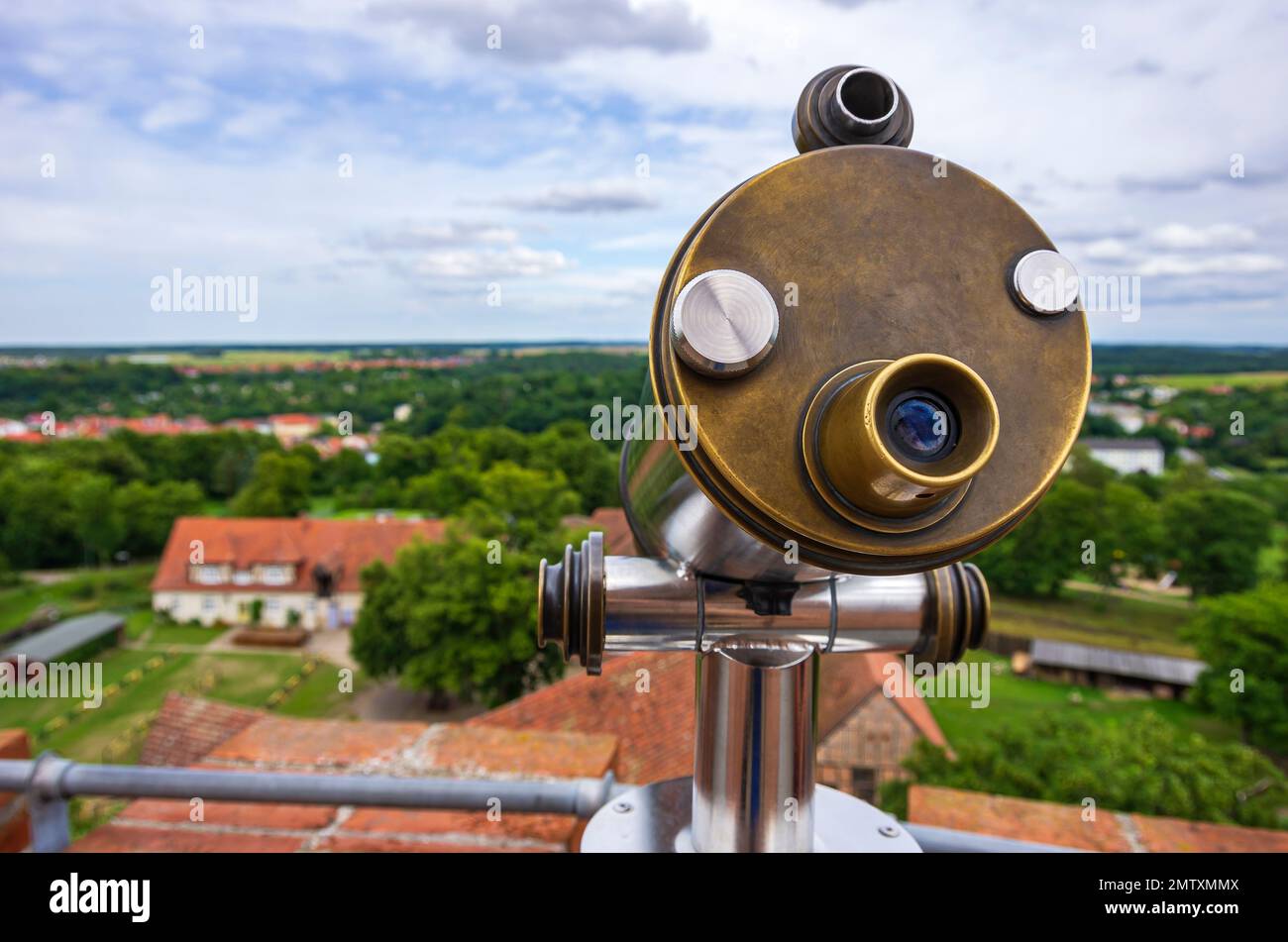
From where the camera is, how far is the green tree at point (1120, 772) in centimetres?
978

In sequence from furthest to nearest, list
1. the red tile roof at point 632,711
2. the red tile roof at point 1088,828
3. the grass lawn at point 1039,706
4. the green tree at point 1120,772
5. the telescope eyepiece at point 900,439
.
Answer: the grass lawn at point 1039,706, the red tile roof at point 632,711, the green tree at point 1120,772, the red tile roof at point 1088,828, the telescope eyepiece at point 900,439

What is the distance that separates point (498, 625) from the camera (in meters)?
21.1

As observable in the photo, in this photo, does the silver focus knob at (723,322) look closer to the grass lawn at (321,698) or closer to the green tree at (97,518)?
the grass lawn at (321,698)

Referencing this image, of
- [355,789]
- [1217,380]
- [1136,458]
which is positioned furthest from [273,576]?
[1217,380]

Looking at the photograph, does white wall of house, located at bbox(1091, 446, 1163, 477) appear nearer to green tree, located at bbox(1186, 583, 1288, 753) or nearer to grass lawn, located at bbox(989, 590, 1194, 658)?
grass lawn, located at bbox(989, 590, 1194, 658)

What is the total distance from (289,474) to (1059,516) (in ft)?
140

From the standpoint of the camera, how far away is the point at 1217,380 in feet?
287

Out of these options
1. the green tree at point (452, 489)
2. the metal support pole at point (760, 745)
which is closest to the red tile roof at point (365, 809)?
the metal support pole at point (760, 745)

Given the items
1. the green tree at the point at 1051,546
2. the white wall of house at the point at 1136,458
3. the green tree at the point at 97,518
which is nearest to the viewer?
the green tree at the point at 1051,546

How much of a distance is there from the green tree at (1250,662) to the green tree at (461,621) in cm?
1884

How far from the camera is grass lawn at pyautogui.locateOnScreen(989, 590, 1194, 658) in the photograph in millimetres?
32469

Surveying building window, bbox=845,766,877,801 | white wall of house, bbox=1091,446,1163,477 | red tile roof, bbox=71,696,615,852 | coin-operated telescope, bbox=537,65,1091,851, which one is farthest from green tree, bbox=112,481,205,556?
white wall of house, bbox=1091,446,1163,477

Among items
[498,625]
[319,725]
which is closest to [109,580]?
[498,625]

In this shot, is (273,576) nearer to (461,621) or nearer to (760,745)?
(461,621)
